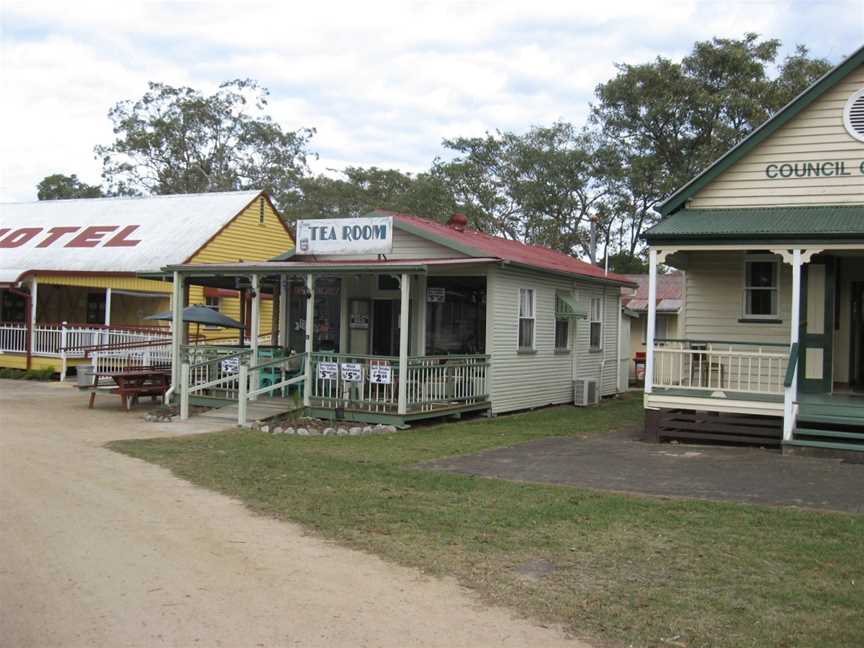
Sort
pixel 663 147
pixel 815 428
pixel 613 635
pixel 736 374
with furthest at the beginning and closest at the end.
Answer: pixel 663 147 → pixel 736 374 → pixel 815 428 → pixel 613 635

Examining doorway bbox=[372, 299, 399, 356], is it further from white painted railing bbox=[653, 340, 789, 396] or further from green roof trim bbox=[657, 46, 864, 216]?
green roof trim bbox=[657, 46, 864, 216]

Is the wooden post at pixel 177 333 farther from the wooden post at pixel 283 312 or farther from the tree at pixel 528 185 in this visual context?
the tree at pixel 528 185

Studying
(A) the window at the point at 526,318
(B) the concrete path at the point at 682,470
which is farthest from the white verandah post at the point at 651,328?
(A) the window at the point at 526,318

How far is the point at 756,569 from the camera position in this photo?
6.74 metres

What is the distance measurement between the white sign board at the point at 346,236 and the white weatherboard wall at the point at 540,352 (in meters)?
2.45

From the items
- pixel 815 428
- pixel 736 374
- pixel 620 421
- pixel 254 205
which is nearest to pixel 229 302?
pixel 254 205

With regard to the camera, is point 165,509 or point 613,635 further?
point 165,509

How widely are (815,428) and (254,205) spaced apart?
76.2 ft

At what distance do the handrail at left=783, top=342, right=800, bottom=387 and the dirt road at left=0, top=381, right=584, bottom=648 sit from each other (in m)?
8.75

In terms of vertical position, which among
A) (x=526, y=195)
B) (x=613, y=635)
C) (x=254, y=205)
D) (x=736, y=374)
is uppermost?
(x=526, y=195)

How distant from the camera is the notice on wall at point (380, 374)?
1552 cm

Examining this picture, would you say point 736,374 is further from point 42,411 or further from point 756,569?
point 42,411

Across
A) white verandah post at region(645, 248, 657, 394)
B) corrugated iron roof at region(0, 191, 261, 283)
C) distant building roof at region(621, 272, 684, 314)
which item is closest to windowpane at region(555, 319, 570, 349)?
white verandah post at region(645, 248, 657, 394)

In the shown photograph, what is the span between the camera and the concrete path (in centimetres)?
973
